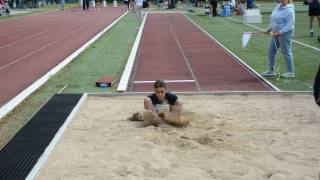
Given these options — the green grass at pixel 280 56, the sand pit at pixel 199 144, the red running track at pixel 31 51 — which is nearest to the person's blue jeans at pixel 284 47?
the green grass at pixel 280 56

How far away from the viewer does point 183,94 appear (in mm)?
9992

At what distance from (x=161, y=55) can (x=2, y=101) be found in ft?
23.0

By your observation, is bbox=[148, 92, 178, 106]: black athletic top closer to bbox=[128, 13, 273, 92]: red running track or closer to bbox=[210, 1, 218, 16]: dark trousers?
bbox=[128, 13, 273, 92]: red running track

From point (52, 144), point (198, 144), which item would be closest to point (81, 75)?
point (52, 144)

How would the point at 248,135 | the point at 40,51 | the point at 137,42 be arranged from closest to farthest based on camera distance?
the point at 248,135
the point at 40,51
the point at 137,42

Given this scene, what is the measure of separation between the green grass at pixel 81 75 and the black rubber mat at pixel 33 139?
17cm

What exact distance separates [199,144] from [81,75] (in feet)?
20.1

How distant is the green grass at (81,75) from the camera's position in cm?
828

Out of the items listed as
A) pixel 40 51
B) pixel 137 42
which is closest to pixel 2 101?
pixel 40 51

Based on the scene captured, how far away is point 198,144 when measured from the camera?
682cm

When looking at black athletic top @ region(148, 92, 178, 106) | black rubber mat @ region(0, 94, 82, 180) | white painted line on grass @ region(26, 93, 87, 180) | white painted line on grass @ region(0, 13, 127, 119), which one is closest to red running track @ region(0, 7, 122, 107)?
white painted line on grass @ region(0, 13, 127, 119)

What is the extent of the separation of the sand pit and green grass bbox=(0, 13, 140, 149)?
0.86 metres

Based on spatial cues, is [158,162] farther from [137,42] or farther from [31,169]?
[137,42]

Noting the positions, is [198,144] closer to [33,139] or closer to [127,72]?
[33,139]
